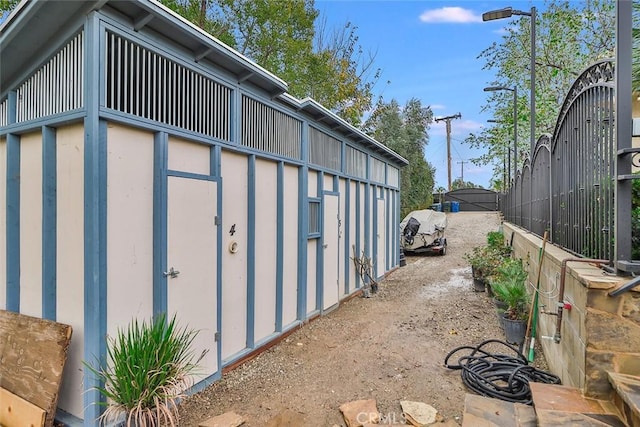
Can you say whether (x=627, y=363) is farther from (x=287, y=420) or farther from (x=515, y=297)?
(x=515, y=297)

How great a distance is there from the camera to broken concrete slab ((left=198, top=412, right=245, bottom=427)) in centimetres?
294

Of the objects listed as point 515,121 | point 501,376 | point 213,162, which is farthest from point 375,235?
point 213,162

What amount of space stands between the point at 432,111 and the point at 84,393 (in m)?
22.3

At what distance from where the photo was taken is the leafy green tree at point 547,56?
8.91 m

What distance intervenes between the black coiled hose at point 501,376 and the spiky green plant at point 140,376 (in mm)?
2577

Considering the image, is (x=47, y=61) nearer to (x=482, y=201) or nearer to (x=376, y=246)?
(x=376, y=246)

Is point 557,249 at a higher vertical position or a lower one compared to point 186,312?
higher

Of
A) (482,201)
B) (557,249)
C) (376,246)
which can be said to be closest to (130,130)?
(557,249)

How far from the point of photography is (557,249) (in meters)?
4.00

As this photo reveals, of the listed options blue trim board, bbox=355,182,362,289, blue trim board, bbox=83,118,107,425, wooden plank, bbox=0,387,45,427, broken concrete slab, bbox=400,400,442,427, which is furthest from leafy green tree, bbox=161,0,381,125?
broken concrete slab, bbox=400,400,442,427

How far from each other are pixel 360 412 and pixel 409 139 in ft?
61.8

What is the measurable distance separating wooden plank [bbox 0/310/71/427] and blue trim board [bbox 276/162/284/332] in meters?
2.62

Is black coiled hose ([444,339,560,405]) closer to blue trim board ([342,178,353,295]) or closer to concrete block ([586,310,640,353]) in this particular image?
concrete block ([586,310,640,353])

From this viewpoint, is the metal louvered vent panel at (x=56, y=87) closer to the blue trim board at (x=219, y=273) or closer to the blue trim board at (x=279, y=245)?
the blue trim board at (x=219, y=273)
